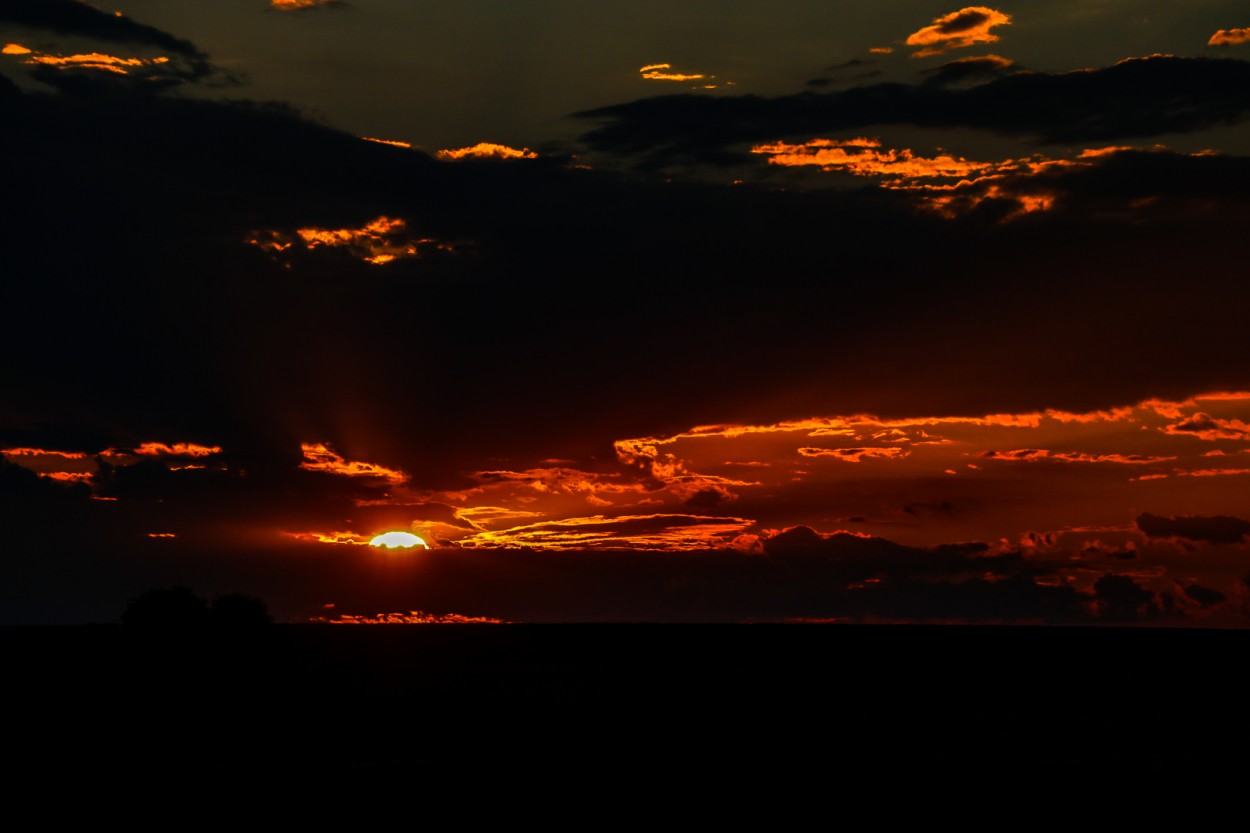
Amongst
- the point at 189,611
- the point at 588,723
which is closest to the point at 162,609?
Answer: the point at 189,611

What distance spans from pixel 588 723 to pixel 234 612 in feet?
176

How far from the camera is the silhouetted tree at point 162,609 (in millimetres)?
127000

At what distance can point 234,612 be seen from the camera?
437ft

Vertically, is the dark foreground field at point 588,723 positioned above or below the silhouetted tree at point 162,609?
below

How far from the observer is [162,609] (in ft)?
418

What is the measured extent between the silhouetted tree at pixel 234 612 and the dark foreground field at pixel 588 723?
1.88 m

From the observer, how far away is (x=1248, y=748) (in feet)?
270

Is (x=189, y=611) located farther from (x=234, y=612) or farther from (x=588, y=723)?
(x=588, y=723)

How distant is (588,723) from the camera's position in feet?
304

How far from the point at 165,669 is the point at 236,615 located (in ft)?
28.4

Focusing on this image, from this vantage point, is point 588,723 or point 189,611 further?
point 189,611

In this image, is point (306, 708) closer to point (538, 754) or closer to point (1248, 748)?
point (538, 754)

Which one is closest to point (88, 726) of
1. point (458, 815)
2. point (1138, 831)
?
point (458, 815)

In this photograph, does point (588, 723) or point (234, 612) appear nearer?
point (588, 723)
